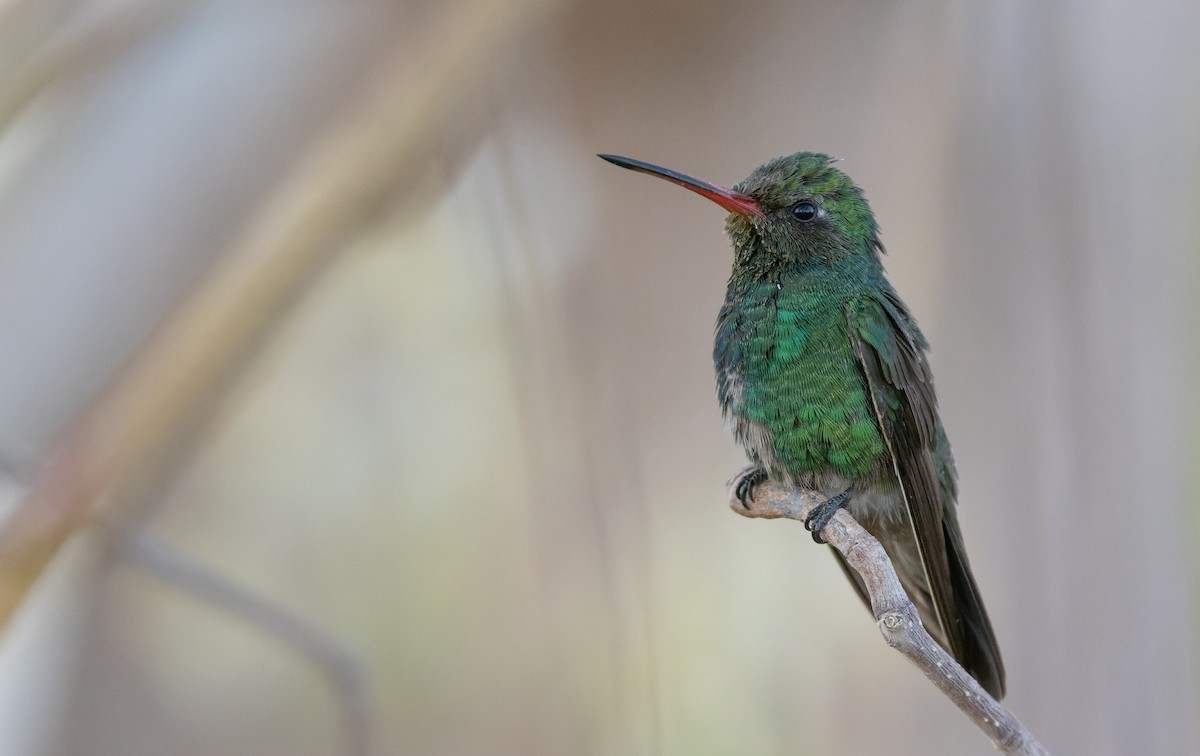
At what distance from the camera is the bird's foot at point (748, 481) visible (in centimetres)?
222

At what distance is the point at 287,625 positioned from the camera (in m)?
1.84

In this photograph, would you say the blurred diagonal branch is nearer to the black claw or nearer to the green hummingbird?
the green hummingbird

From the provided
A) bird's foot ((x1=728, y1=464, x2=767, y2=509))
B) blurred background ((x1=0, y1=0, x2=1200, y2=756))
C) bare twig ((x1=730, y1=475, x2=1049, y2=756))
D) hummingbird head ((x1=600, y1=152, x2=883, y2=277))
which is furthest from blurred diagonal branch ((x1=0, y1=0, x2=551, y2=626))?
bare twig ((x1=730, y1=475, x2=1049, y2=756))

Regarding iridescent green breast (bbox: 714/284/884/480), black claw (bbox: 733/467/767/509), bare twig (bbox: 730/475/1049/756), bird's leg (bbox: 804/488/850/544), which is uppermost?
iridescent green breast (bbox: 714/284/884/480)

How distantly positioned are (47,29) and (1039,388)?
2.35 meters

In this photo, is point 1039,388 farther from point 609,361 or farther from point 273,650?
point 273,650

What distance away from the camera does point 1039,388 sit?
2605mm

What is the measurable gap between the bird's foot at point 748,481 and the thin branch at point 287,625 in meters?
0.87

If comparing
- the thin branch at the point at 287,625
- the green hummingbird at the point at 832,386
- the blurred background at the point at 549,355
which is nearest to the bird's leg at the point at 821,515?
the green hummingbird at the point at 832,386

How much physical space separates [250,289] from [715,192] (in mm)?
916

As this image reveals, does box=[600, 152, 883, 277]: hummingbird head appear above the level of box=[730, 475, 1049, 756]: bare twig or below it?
above

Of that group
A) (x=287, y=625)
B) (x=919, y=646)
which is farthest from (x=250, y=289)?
(x=919, y=646)

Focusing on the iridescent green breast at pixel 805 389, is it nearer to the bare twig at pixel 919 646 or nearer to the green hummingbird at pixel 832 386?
the green hummingbird at pixel 832 386

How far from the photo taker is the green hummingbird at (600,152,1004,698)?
2.05 meters
